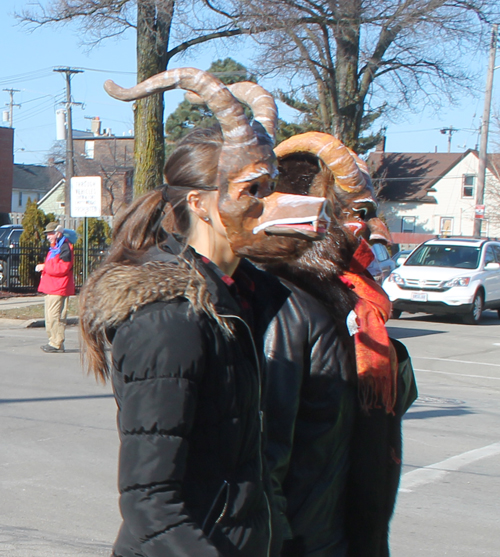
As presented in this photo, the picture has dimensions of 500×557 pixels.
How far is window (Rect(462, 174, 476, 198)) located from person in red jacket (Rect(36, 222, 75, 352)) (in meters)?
45.6

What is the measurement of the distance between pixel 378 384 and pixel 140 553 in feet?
2.88

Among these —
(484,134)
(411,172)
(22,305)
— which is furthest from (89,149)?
(22,305)

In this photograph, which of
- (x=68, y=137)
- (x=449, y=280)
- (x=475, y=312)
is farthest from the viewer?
(x=68, y=137)

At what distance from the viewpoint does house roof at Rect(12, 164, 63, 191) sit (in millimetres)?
80500

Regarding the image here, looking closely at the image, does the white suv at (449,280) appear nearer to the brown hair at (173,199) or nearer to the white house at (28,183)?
the brown hair at (173,199)

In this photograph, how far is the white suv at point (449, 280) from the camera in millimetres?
15516

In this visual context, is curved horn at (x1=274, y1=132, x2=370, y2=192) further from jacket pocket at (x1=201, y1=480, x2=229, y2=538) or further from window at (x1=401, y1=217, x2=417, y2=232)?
window at (x1=401, y1=217, x2=417, y2=232)

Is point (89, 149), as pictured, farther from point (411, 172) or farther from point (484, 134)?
point (484, 134)

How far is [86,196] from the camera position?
16031 millimetres

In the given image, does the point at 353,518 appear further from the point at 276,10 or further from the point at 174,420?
the point at 276,10

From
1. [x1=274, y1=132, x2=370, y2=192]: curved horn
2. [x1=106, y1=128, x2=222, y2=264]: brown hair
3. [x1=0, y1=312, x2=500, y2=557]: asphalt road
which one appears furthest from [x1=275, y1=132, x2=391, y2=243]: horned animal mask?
[x1=0, y1=312, x2=500, y2=557]: asphalt road

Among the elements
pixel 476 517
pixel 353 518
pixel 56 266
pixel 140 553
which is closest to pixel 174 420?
pixel 140 553

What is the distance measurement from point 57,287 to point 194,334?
9.27 m

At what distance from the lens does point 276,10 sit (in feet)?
54.3
